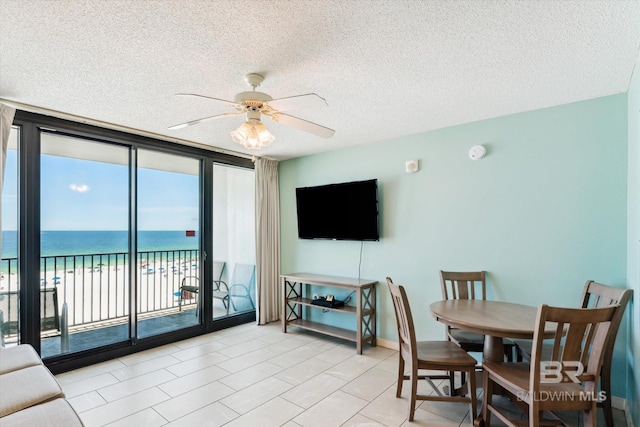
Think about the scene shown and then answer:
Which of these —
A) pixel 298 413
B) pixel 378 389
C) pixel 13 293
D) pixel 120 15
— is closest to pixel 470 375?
pixel 378 389

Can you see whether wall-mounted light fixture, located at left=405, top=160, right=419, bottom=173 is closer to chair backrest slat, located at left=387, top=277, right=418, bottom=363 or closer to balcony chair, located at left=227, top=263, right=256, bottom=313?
chair backrest slat, located at left=387, top=277, right=418, bottom=363

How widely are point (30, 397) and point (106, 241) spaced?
10.1 feet

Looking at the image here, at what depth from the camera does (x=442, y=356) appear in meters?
2.24

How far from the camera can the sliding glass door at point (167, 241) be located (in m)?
3.96

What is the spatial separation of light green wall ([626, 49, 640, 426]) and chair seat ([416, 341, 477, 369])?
935mm

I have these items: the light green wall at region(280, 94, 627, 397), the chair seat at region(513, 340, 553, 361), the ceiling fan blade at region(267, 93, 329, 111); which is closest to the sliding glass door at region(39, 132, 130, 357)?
the ceiling fan blade at region(267, 93, 329, 111)

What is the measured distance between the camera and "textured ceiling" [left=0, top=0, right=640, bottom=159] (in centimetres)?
150

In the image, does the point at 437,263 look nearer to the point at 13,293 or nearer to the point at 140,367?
the point at 140,367

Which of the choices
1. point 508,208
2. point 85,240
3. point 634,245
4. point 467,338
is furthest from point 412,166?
point 85,240

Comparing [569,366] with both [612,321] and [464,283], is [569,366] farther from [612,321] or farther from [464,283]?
[464,283]

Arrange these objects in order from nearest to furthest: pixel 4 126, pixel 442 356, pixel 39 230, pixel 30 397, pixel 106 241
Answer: pixel 30 397 < pixel 442 356 < pixel 4 126 < pixel 39 230 < pixel 106 241

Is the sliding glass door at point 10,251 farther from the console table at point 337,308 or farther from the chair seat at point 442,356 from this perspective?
the chair seat at point 442,356

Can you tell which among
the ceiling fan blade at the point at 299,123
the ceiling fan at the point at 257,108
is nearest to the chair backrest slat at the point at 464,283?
the ceiling fan blade at the point at 299,123

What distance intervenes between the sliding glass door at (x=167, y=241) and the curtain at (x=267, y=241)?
2.74ft
